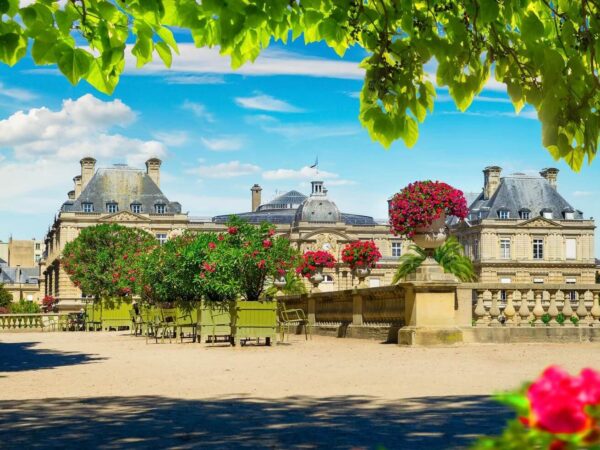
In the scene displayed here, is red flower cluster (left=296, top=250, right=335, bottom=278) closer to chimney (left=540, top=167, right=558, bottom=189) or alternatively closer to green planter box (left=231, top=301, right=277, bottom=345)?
green planter box (left=231, top=301, right=277, bottom=345)

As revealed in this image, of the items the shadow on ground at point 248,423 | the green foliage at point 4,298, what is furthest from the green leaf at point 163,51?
the green foliage at point 4,298

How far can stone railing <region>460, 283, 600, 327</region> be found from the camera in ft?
56.9

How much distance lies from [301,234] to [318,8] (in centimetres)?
10158

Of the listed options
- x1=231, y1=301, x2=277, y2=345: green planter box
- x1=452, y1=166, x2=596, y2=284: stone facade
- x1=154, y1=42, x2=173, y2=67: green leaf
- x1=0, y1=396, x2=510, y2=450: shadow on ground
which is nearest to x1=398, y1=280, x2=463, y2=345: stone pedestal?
x1=231, y1=301, x2=277, y2=345: green planter box

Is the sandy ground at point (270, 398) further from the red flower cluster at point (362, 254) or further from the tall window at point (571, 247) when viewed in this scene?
the tall window at point (571, 247)

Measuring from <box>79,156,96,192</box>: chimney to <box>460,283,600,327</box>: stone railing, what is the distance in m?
84.2

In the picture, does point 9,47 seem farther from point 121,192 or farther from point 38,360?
point 121,192

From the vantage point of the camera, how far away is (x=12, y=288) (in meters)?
132

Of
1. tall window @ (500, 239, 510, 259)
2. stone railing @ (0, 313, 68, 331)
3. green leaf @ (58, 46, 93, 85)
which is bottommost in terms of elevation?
stone railing @ (0, 313, 68, 331)

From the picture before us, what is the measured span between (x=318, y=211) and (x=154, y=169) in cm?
2172

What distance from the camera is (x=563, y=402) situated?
136 centimetres

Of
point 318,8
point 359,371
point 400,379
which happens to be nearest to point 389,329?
point 359,371

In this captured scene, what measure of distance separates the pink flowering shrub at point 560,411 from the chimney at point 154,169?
9760cm

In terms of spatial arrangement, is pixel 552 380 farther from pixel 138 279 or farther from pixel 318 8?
pixel 138 279
